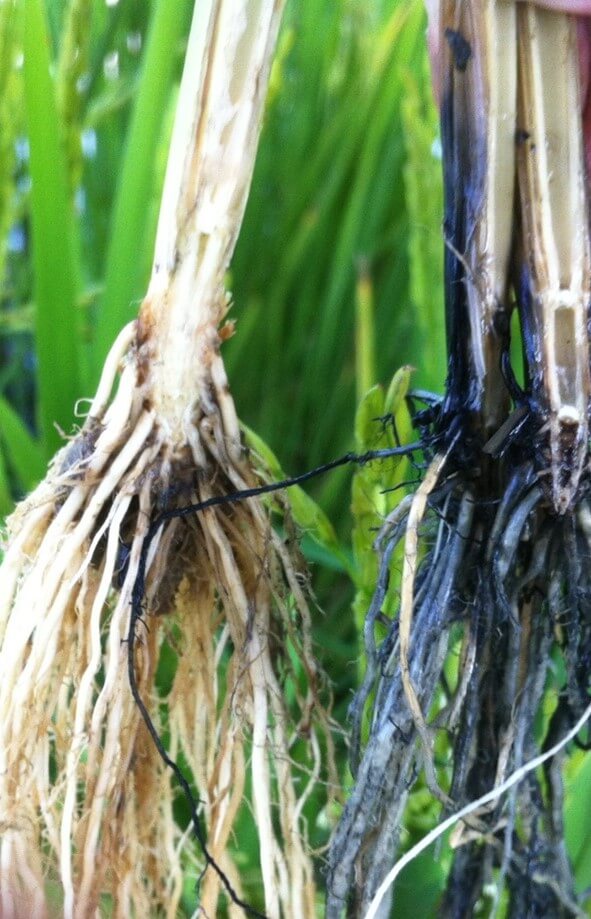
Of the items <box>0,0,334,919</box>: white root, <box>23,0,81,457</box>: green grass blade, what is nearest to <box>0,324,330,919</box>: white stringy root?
<box>0,0,334,919</box>: white root

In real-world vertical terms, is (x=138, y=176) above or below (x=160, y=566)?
above

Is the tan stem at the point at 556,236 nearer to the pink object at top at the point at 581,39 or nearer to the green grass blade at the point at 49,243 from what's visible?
the pink object at top at the point at 581,39

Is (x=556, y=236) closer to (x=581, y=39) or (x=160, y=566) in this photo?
(x=581, y=39)

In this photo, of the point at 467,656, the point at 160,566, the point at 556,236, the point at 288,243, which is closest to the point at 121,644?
the point at 160,566

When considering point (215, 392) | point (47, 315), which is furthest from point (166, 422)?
point (47, 315)

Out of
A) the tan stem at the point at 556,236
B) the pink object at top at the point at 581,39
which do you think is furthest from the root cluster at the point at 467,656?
the pink object at top at the point at 581,39

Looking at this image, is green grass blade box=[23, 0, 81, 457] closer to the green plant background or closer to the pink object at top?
the green plant background
